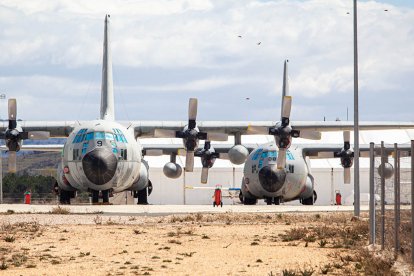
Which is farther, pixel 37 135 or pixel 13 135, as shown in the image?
pixel 37 135

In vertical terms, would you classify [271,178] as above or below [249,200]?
above

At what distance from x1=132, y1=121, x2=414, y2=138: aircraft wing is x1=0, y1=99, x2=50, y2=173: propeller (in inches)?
195

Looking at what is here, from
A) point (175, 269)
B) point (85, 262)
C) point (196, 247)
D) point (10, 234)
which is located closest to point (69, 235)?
point (10, 234)

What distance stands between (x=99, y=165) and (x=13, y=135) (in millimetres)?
6555

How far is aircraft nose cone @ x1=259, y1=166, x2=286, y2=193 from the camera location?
160ft

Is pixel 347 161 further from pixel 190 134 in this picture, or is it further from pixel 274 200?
pixel 190 134

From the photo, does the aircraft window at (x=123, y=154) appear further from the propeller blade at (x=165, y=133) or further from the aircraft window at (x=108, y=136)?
the propeller blade at (x=165, y=133)

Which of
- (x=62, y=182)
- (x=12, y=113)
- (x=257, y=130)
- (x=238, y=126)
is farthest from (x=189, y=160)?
(x=12, y=113)

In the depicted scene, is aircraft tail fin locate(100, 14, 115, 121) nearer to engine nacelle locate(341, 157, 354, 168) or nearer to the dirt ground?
engine nacelle locate(341, 157, 354, 168)

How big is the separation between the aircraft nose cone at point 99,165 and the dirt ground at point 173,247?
848 cm

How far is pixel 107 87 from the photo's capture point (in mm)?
48031

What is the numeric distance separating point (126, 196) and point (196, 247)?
4623 cm

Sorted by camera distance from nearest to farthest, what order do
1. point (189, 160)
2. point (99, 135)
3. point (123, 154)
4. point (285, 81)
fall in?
point (99, 135), point (123, 154), point (189, 160), point (285, 81)

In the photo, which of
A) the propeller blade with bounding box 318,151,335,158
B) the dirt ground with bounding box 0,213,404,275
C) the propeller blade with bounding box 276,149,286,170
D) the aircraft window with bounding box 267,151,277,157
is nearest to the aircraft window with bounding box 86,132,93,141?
the dirt ground with bounding box 0,213,404,275
